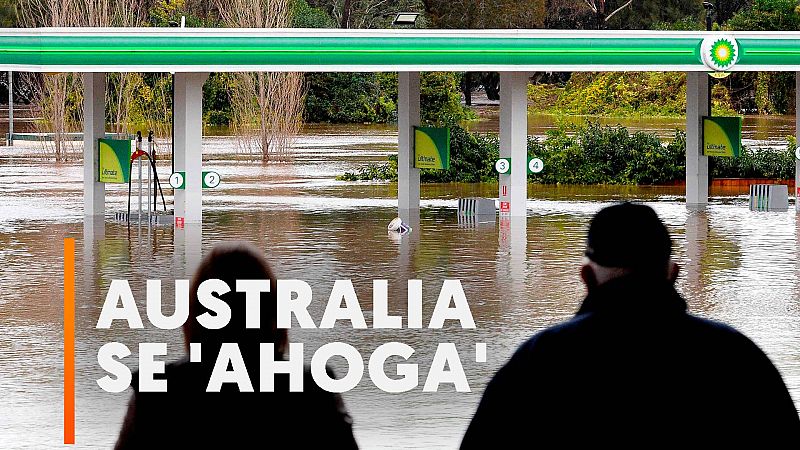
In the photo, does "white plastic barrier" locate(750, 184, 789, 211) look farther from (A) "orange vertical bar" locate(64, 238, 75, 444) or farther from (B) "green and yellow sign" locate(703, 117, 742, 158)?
(A) "orange vertical bar" locate(64, 238, 75, 444)

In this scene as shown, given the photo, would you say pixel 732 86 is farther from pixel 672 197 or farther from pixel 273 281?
pixel 273 281

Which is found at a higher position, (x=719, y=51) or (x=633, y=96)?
(x=633, y=96)

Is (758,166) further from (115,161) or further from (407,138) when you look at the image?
(115,161)

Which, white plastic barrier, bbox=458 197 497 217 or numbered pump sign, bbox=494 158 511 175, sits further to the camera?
white plastic barrier, bbox=458 197 497 217

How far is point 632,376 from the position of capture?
381cm

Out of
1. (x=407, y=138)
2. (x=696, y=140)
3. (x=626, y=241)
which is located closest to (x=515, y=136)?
(x=407, y=138)

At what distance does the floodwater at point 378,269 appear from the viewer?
1133cm

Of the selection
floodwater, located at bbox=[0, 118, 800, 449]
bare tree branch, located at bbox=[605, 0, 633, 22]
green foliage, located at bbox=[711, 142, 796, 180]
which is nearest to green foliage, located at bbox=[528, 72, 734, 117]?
bare tree branch, located at bbox=[605, 0, 633, 22]

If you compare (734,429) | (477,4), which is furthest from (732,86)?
(734,429)

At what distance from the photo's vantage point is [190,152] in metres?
26.7

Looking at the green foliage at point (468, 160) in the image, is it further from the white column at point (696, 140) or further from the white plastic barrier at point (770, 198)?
the white plastic barrier at point (770, 198)

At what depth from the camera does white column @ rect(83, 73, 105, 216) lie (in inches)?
1119

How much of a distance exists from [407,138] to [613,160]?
1074cm

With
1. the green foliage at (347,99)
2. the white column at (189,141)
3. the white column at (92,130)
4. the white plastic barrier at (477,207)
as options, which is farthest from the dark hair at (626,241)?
the green foliage at (347,99)
